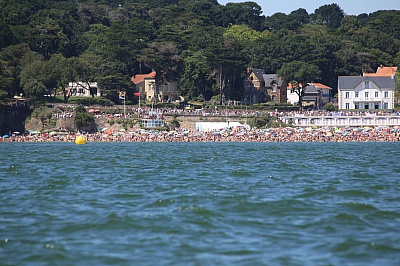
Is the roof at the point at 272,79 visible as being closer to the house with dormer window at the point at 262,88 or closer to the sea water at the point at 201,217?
the house with dormer window at the point at 262,88

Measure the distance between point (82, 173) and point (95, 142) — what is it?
3642 cm

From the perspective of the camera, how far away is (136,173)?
2881cm

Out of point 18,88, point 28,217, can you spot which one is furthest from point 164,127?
point 28,217

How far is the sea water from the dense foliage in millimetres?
46227

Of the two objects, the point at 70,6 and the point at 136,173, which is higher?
the point at 70,6

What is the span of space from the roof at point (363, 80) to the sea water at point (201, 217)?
177 feet

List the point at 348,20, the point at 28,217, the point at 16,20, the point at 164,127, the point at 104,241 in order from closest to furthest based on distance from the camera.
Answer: the point at 104,241, the point at 28,217, the point at 164,127, the point at 16,20, the point at 348,20

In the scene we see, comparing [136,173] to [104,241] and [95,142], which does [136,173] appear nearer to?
[104,241]

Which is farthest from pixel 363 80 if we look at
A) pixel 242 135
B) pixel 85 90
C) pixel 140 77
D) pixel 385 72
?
pixel 85 90

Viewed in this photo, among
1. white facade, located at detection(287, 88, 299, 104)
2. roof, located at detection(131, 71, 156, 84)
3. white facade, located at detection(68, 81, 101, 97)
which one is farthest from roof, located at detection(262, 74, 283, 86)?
white facade, located at detection(68, 81, 101, 97)

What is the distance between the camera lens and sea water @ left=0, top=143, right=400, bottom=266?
13523 mm

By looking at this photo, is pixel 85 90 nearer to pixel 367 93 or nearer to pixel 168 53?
pixel 168 53

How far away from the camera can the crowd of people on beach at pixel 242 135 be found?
2517 inches

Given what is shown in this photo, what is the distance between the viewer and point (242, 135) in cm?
6650
